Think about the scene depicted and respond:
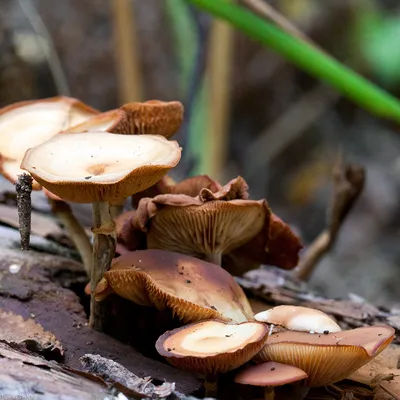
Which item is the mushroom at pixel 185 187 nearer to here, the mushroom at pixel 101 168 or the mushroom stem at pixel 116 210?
the mushroom stem at pixel 116 210

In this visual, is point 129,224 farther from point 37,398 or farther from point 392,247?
point 392,247

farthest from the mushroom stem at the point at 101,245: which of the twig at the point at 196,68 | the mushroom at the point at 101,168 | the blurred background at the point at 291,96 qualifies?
the blurred background at the point at 291,96

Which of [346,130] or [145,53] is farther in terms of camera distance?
[346,130]

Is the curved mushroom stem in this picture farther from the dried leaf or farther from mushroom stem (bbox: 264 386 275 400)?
the dried leaf

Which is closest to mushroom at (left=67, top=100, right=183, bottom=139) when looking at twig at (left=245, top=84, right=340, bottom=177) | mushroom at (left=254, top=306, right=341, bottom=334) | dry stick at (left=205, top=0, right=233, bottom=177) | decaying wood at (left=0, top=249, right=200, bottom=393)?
decaying wood at (left=0, top=249, right=200, bottom=393)

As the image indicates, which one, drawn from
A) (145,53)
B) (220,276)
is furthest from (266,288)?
(145,53)

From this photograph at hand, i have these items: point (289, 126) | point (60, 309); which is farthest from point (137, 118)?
point (289, 126)
